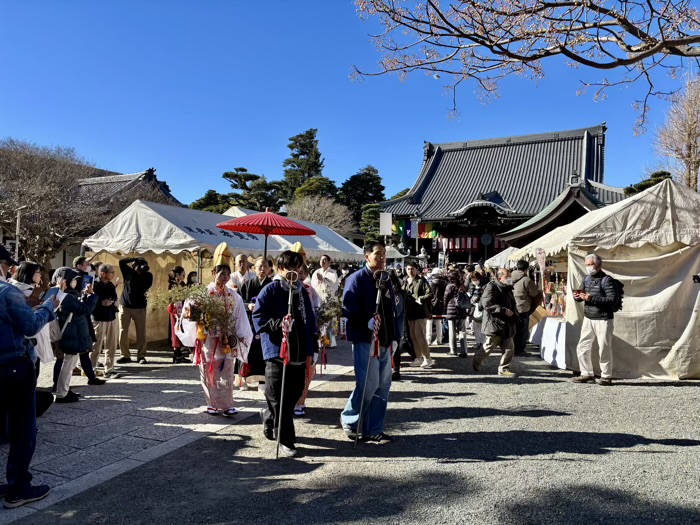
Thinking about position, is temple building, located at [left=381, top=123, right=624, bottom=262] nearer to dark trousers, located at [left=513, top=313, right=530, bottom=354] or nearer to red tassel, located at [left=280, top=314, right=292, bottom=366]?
dark trousers, located at [left=513, top=313, right=530, bottom=354]

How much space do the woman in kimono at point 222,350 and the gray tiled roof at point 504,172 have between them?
73.4 feet

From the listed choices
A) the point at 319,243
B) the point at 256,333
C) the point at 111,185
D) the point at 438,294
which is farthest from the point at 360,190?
the point at 256,333

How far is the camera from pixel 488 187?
31344mm

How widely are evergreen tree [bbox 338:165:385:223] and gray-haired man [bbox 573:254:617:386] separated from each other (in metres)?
37.0

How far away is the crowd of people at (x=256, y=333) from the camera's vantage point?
3238 mm

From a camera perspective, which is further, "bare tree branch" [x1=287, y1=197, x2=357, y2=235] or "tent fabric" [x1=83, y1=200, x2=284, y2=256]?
"bare tree branch" [x1=287, y1=197, x2=357, y2=235]

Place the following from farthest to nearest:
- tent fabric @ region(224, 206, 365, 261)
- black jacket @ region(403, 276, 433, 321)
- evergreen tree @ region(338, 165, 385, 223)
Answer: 1. evergreen tree @ region(338, 165, 385, 223)
2. tent fabric @ region(224, 206, 365, 261)
3. black jacket @ region(403, 276, 433, 321)

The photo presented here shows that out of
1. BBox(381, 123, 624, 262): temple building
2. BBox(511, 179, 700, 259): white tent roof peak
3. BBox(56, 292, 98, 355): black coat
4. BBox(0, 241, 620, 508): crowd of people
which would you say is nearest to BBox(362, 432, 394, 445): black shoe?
BBox(0, 241, 620, 508): crowd of people

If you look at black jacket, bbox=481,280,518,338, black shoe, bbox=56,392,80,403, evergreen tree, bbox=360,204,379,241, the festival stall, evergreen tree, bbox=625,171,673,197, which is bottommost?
black shoe, bbox=56,392,80,403

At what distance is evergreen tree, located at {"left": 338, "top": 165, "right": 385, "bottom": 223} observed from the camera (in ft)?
146

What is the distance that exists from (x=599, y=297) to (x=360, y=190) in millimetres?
38397

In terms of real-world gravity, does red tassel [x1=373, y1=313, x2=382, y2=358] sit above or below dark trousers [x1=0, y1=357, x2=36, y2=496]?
above

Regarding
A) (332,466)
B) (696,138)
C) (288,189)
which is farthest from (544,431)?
(288,189)

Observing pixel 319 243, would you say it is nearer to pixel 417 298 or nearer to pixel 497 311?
pixel 417 298
